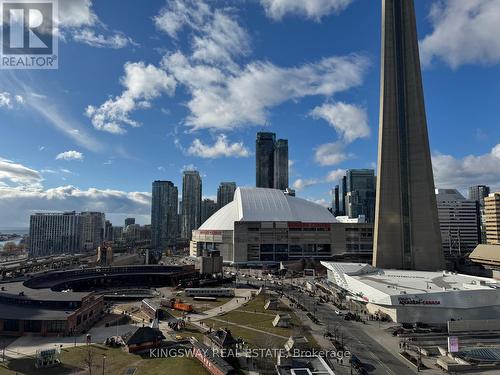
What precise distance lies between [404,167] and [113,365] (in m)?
107

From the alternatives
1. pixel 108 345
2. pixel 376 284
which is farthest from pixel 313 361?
pixel 376 284

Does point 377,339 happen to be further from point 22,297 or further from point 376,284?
point 22,297

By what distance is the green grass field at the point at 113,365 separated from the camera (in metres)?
48.1

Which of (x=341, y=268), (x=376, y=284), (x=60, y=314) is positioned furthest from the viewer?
(x=341, y=268)

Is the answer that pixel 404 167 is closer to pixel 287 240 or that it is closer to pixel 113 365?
pixel 287 240

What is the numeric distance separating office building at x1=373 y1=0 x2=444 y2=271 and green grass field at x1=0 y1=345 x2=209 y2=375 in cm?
9001

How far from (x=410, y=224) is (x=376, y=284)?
4221cm

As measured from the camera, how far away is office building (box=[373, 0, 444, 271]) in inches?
4695

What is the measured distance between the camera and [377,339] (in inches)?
2496

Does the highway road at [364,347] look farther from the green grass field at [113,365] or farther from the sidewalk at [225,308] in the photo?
the green grass field at [113,365]

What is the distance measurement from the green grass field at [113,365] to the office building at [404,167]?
90.0 metres

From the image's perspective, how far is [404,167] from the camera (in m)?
122

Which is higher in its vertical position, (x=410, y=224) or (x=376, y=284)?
(x=410, y=224)

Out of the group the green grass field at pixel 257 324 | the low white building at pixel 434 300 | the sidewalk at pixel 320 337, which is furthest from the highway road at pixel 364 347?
the low white building at pixel 434 300
